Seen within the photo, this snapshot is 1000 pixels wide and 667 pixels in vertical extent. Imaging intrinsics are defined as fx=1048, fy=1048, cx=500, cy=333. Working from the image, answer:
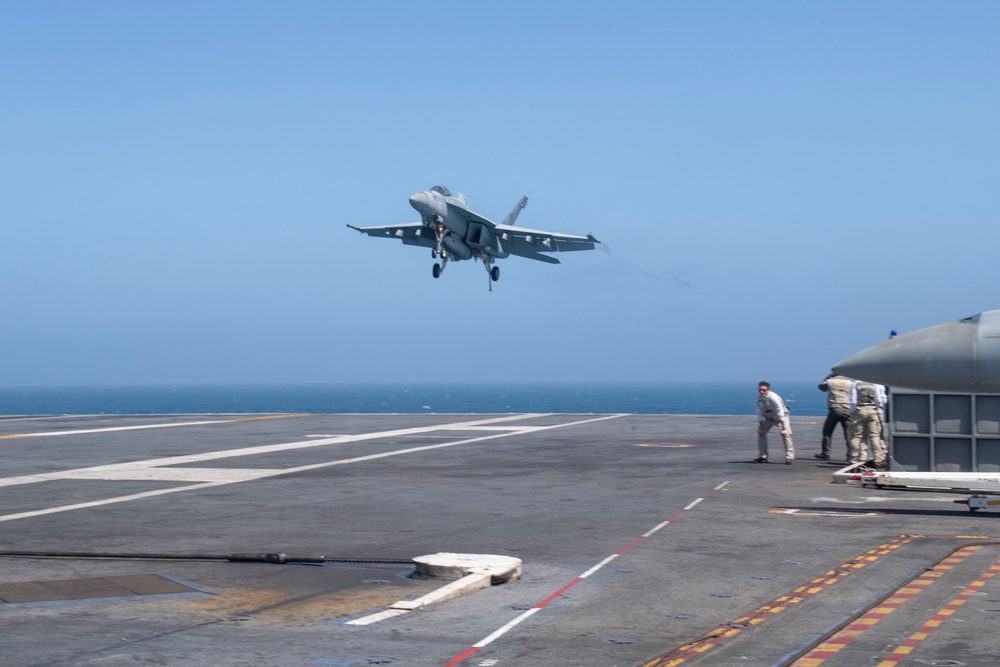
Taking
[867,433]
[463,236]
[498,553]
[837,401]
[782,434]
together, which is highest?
[463,236]

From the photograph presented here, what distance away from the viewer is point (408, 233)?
2195 inches

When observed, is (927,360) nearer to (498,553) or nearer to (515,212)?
(498,553)

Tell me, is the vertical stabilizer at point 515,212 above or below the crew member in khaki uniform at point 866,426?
above

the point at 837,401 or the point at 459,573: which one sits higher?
the point at 837,401

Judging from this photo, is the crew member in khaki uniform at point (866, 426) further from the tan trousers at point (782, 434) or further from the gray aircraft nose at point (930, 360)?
the gray aircraft nose at point (930, 360)

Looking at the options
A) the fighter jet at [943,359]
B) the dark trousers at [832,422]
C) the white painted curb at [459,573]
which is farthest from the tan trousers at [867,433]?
the white painted curb at [459,573]

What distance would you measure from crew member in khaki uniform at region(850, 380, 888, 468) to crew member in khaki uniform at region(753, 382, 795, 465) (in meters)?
2.01

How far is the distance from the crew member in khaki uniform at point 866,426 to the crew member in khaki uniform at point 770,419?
2012 mm

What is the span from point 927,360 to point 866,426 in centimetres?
787

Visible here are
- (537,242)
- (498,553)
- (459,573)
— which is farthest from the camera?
(537,242)

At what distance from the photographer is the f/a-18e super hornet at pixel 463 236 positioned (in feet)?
169

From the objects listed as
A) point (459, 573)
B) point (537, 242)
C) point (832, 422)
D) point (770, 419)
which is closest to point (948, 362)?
point (459, 573)

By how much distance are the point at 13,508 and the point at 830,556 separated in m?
13.3

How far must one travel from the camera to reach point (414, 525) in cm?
1572
